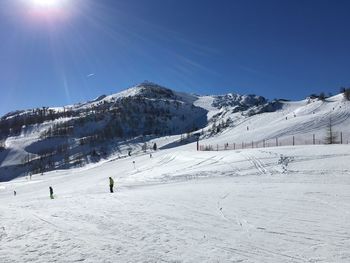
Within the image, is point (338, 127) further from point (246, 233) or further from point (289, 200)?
point (246, 233)

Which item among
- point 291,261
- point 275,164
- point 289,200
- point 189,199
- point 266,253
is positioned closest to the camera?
point 291,261

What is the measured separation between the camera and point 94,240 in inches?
532

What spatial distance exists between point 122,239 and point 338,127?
112283 mm

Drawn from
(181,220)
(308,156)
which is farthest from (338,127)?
Result: (181,220)

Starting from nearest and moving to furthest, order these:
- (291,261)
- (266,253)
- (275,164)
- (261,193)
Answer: (291,261), (266,253), (261,193), (275,164)

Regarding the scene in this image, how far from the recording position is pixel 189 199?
78.2ft

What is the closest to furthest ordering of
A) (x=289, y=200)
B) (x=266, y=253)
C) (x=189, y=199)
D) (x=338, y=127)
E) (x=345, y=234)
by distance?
(x=266, y=253)
(x=345, y=234)
(x=289, y=200)
(x=189, y=199)
(x=338, y=127)

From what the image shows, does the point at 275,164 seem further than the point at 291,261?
Yes

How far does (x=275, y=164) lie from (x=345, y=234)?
31.8m

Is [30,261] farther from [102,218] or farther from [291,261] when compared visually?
[291,261]

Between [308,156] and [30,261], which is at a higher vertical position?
[308,156]

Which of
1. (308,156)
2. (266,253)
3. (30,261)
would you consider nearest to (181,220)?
(266,253)

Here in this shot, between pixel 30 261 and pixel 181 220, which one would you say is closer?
pixel 30 261


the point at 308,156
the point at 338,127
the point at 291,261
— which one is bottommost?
the point at 291,261
